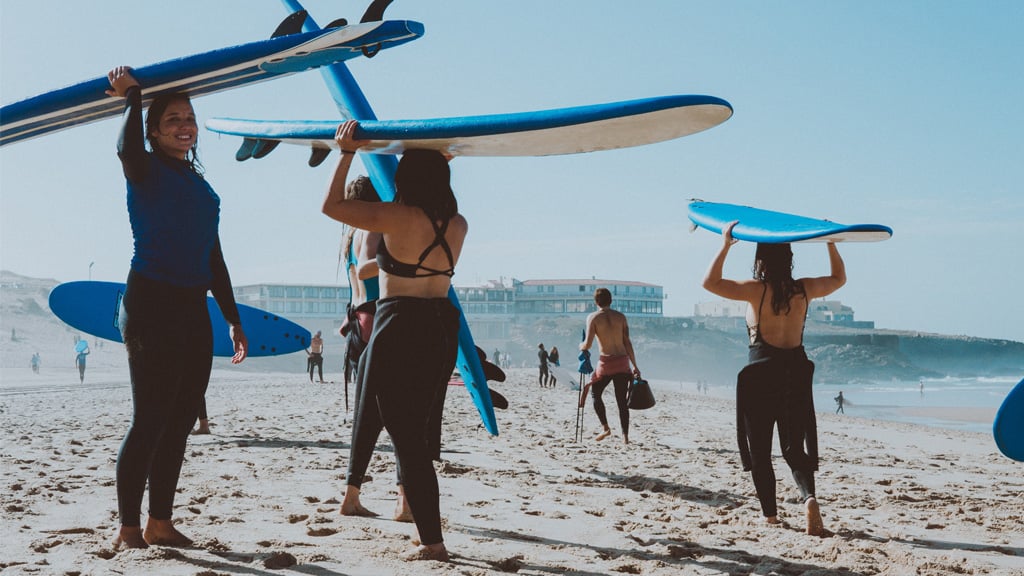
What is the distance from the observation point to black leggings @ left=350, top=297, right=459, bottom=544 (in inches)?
113

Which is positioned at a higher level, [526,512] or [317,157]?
[317,157]

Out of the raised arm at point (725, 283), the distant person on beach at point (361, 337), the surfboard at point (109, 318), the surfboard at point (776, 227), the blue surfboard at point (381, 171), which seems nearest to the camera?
the distant person on beach at point (361, 337)

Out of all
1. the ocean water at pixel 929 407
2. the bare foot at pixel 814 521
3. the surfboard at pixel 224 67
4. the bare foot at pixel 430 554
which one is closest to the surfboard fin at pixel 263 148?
the surfboard at pixel 224 67

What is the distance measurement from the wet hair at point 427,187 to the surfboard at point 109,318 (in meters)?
5.32

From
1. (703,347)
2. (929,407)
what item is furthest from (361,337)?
(703,347)

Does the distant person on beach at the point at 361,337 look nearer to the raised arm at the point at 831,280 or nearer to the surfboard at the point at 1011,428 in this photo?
the raised arm at the point at 831,280

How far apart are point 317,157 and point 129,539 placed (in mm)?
1846

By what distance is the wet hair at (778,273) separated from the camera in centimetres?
388

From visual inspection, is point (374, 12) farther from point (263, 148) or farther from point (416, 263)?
point (416, 263)

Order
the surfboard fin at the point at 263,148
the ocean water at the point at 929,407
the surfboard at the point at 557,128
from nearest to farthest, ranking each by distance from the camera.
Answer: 1. the surfboard at the point at 557,128
2. the surfboard fin at the point at 263,148
3. the ocean water at the point at 929,407

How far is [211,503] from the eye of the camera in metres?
3.97

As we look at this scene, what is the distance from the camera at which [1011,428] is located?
3.65 meters

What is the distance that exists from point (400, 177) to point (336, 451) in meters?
3.70

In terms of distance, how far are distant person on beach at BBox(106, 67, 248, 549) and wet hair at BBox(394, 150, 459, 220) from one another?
29.1 inches
